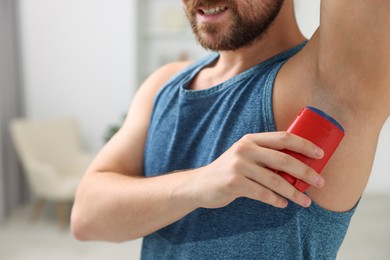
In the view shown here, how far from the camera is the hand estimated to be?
22.1 inches

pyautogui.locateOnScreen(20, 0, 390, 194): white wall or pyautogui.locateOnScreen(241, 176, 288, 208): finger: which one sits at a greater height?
pyautogui.locateOnScreen(241, 176, 288, 208): finger

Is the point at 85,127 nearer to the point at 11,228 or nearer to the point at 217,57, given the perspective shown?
the point at 11,228

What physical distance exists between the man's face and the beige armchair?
323 cm

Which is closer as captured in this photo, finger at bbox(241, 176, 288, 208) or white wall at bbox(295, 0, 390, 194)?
finger at bbox(241, 176, 288, 208)

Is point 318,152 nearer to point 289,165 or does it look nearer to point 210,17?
point 289,165

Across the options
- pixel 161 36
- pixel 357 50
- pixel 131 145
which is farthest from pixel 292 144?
pixel 161 36

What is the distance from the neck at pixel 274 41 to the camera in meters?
0.79

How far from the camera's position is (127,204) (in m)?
0.80

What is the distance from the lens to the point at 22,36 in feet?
14.5

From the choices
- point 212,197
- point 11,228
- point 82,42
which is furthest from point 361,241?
point 82,42

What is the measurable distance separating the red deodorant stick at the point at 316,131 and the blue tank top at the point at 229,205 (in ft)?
0.37

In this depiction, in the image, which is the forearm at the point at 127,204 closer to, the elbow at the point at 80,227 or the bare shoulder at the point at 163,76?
the elbow at the point at 80,227

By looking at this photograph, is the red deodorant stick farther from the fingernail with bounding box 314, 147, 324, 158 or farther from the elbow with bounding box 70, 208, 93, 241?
the elbow with bounding box 70, 208, 93, 241

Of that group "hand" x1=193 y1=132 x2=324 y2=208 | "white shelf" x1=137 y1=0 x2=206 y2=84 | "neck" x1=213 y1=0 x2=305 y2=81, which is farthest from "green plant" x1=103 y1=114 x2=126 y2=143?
"hand" x1=193 y1=132 x2=324 y2=208
